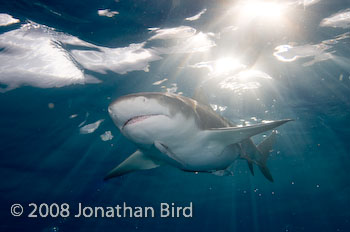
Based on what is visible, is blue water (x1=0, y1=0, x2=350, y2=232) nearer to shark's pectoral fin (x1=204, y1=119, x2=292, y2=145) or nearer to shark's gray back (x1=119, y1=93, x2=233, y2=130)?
shark's gray back (x1=119, y1=93, x2=233, y2=130)

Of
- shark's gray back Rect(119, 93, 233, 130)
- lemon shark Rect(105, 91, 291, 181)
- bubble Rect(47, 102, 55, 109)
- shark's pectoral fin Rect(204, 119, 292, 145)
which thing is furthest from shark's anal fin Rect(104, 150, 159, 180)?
bubble Rect(47, 102, 55, 109)

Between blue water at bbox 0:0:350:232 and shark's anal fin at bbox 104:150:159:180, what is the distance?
478cm

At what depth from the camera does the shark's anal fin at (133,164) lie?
5535 mm

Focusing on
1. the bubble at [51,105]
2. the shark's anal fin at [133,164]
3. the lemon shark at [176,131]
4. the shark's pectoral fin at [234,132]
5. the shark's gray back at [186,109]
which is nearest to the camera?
the lemon shark at [176,131]

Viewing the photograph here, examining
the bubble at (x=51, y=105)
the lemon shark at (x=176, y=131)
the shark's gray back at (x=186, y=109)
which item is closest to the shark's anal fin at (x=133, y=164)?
the lemon shark at (x=176, y=131)

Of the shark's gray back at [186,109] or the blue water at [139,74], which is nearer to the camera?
the shark's gray back at [186,109]

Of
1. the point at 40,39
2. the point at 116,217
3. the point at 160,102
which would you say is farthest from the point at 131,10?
the point at 116,217

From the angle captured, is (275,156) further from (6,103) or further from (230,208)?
(230,208)

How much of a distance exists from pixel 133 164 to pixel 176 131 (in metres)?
2.37

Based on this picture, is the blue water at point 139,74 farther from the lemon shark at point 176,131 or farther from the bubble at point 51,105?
the lemon shark at point 176,131

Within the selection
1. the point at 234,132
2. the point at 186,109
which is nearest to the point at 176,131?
the point at 186,109

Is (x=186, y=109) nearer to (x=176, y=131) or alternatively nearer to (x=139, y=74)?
(x=176, y=131)

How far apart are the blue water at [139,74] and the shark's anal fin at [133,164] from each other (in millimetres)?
4782

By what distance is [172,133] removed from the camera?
3.87m
